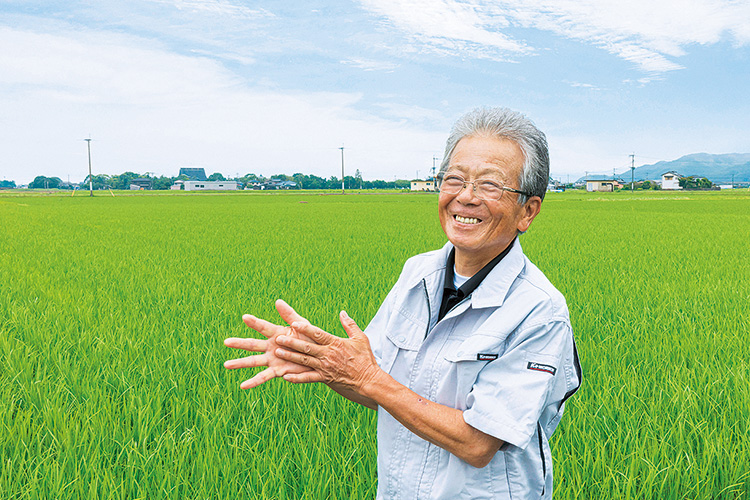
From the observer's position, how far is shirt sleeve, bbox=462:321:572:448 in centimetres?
117

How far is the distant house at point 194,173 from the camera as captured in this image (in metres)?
142

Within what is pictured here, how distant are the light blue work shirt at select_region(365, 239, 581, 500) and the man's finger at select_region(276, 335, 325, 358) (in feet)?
0.82

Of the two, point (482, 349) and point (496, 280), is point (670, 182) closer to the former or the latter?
point (496, 280)

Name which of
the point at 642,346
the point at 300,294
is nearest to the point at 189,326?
the point at 300,294

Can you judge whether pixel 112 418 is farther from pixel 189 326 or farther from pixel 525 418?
pixel 525 418

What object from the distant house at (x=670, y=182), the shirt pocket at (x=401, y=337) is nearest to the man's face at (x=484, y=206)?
the shirt pocket at (x=401, y=337)

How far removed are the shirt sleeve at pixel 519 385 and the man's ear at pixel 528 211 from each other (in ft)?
1.03

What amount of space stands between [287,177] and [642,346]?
12720 cm

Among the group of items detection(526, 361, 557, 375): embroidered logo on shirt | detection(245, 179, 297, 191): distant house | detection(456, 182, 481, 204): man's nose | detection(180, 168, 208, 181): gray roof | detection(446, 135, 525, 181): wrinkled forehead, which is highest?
detection(180, 168, 208, 181): gray roof

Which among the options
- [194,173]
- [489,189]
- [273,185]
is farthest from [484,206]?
[194,173]

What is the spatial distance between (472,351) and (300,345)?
0.40m

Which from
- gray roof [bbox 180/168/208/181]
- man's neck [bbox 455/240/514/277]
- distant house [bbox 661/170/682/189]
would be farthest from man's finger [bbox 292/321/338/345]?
gray roof [bbox 180/168/208/181]

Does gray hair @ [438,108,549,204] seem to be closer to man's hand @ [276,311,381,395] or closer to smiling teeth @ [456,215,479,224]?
smiling teeth @ [456,215,479,224]

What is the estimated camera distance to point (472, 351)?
122cm
